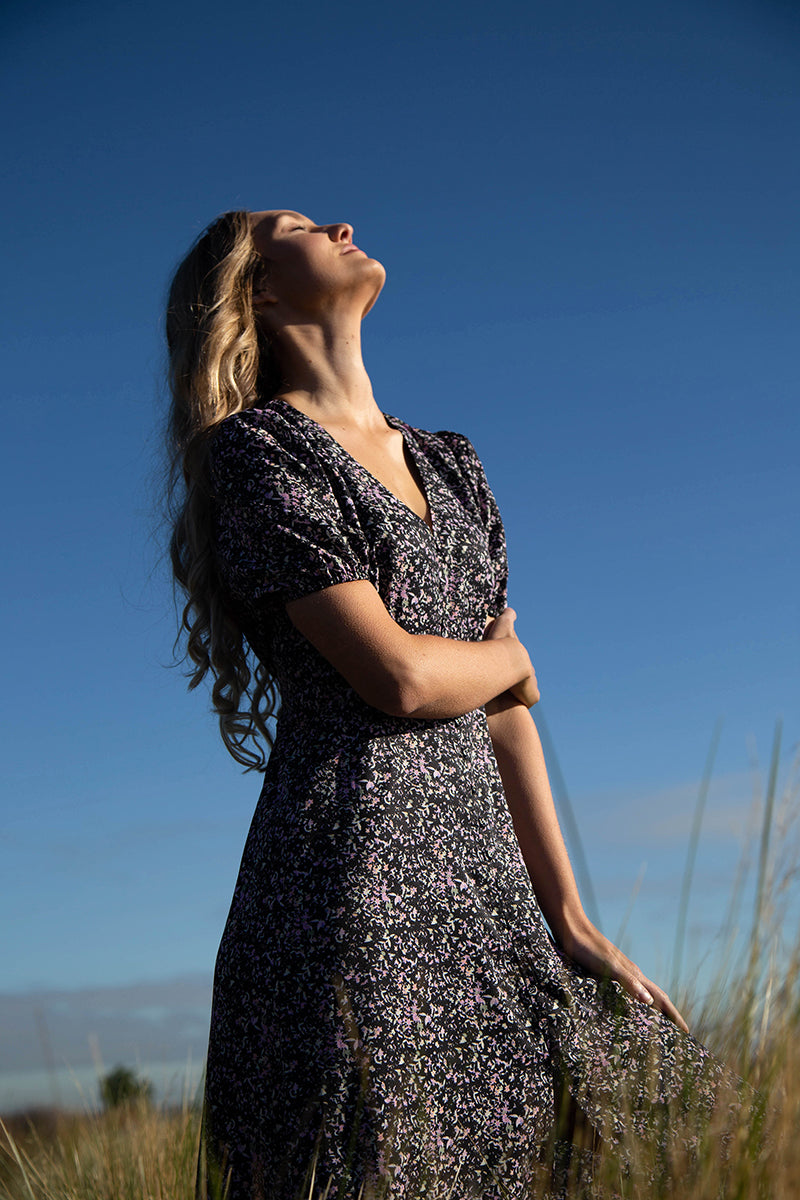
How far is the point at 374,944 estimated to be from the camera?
6.17 ft

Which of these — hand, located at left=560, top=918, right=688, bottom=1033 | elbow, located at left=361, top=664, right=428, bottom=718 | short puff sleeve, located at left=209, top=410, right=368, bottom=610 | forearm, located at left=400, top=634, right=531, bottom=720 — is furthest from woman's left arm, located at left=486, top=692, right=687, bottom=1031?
short puff sleeve, located at left=209, top=410, right=368, bottom=610

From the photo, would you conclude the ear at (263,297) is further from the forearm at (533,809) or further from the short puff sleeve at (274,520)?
the forearm at (533,809)

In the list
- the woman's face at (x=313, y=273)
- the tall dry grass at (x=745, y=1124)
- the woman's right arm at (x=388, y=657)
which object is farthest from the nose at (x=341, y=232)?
the tall dry grass at (x=745, y=1124)

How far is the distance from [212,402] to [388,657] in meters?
0.92

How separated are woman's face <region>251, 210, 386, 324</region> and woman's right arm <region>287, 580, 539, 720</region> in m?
0.90

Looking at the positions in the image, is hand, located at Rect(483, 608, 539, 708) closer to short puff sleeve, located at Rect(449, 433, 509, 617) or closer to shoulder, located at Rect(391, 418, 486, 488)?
short puff sleeve, located at Rect(449, 433, 509, 617)

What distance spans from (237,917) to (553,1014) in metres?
0.66

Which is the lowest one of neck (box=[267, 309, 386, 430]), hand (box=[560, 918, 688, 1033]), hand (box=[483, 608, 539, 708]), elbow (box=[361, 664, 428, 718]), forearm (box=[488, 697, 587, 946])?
hand (box=[560, 918, 688, 1033])

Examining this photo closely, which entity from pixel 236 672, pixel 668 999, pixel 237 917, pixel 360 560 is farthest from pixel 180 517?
pixel 668 999

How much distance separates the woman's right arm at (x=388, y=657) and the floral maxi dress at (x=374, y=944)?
0.06 m

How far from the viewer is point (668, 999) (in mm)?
2072

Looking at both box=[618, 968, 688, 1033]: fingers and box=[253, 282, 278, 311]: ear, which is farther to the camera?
box=[253, 282, 278, 311]: ear

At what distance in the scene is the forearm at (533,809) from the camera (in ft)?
7.48

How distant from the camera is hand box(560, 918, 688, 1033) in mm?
2059
